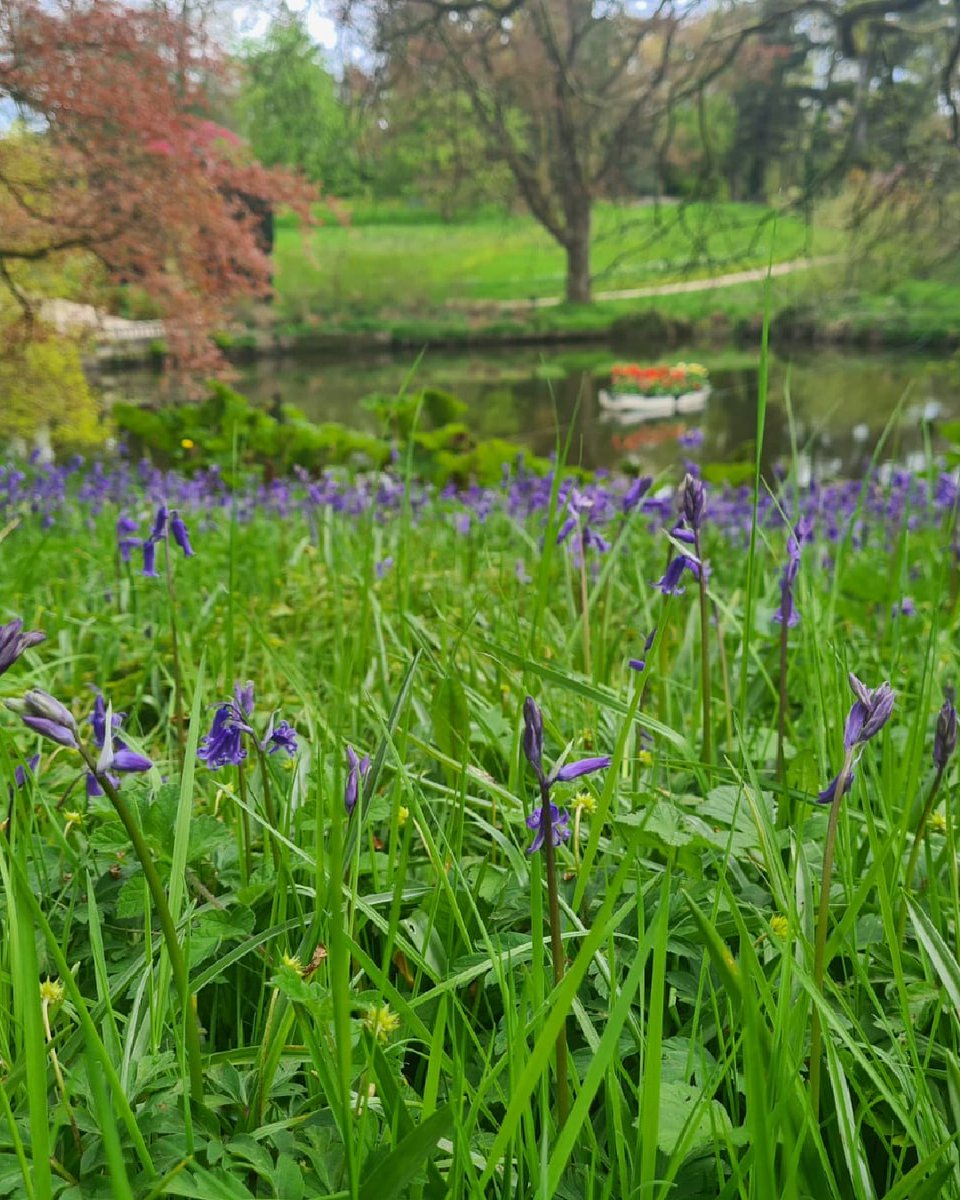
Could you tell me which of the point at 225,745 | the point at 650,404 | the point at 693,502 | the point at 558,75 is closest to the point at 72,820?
the point at 225,745

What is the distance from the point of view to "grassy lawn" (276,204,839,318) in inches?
504

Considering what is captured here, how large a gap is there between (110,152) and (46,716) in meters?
5.77

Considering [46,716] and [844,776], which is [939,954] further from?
[46,716]

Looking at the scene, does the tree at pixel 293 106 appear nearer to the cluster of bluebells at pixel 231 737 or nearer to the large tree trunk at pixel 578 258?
the large tree trunk at pixel 578 258

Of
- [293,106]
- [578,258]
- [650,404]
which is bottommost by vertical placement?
[650,404]

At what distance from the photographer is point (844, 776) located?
0.57 meters

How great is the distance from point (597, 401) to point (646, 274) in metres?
3.01

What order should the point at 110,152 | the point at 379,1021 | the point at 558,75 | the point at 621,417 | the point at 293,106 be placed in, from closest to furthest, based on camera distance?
the point at 379,1021 < the point at 110,152 < the point at 558,75 < the point at 293,106 < the point at 621,417

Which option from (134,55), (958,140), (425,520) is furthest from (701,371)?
(425,520)

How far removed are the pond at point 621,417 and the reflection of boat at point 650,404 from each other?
170 millimetres

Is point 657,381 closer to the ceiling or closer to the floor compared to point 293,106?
closer to the floor

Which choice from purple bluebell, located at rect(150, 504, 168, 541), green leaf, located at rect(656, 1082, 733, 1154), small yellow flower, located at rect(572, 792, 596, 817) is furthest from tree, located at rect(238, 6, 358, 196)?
green leaf, located at rect(656, 1082, 733, 1154)

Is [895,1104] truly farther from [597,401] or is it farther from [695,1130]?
[597,401]

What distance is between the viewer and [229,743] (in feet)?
2.75
